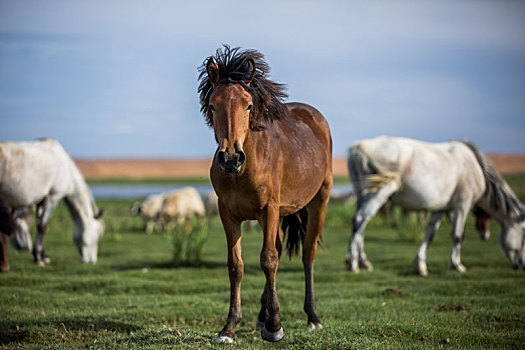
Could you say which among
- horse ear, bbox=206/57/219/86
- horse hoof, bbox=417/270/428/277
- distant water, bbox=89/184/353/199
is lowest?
distant water, bbox=89/184/353/199

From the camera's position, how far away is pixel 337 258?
12430 mm

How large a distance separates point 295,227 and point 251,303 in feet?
5.60

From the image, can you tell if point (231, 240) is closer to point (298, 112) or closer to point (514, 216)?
point (298, 112)

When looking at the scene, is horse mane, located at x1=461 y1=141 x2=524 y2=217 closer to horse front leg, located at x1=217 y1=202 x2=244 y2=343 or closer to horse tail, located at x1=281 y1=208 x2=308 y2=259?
horse tail, located at x1=281 y1=208 x2=308 y2=259

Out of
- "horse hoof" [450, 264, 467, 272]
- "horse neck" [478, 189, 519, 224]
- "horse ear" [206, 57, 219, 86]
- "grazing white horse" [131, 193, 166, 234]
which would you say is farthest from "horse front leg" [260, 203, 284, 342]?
"grazing white horse" [131, 193, 166, 234]

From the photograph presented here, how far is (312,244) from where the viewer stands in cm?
608

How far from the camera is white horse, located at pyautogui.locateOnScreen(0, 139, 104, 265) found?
34.7 feet

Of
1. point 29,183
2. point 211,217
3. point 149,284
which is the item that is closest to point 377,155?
point 149,284

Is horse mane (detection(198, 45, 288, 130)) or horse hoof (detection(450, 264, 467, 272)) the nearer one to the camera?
horse mane (detection(198, 45, 288, 130))

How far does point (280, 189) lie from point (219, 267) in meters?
6.43

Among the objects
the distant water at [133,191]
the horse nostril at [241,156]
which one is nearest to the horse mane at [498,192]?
the horse nostril at [241,156]

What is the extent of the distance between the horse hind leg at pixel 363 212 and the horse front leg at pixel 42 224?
→ 6283 mm

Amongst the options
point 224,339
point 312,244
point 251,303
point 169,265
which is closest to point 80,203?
point 169,265

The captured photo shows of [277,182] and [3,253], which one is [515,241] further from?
[3,253]
